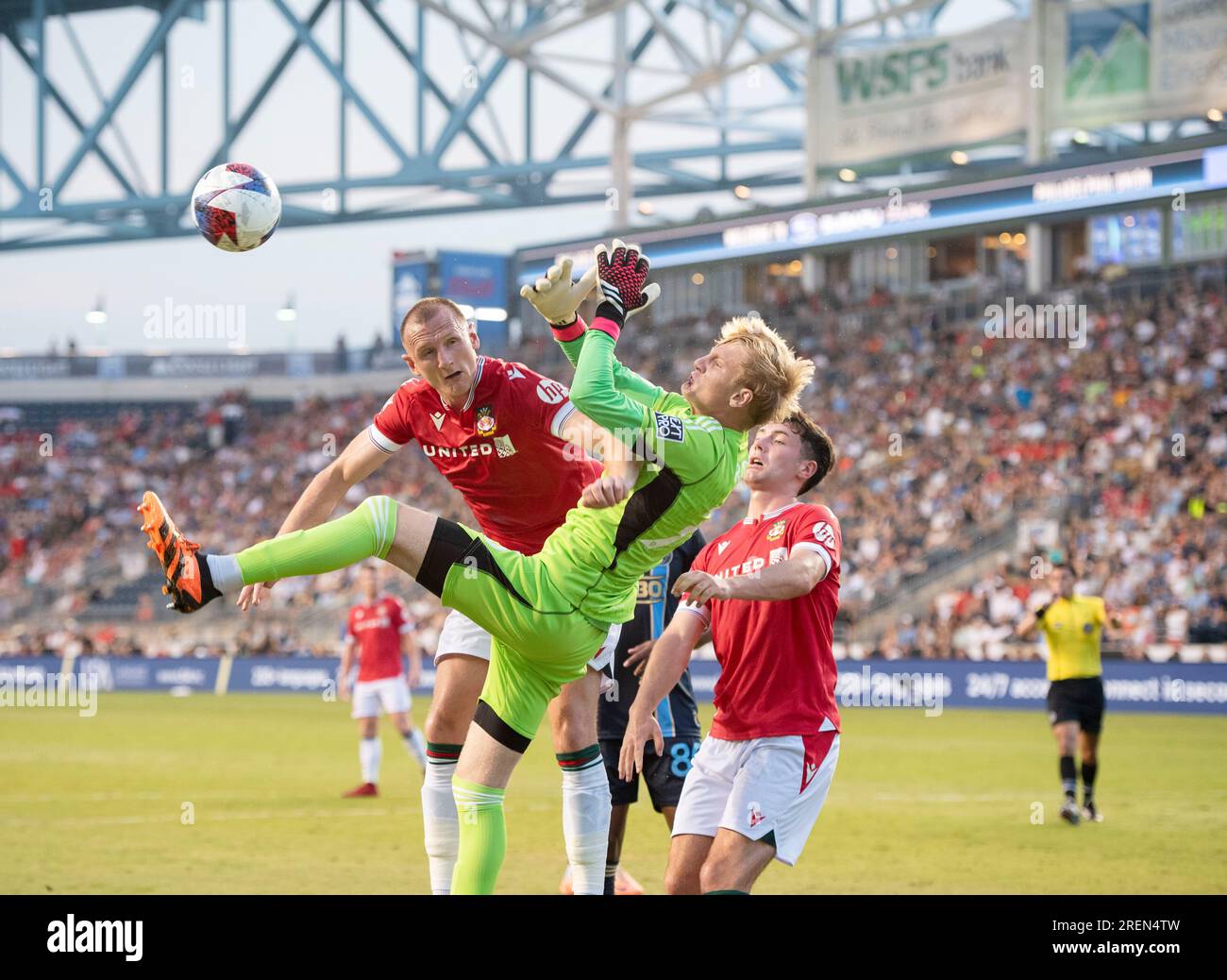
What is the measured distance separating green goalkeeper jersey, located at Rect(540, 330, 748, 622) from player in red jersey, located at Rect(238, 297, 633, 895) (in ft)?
2.22

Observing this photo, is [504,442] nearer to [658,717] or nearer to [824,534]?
[824,534]

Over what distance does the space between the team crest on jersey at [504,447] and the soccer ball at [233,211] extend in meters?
1.69

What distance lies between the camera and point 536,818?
43.3 ft

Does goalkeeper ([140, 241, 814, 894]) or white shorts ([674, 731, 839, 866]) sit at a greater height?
goalkeeper ([140, 241, 814, 894])

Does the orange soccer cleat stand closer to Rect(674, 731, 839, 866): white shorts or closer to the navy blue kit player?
Rect(674, 731, 839, 866): white shorts

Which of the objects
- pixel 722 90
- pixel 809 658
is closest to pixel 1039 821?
pixel 809 658

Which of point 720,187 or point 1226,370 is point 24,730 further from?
point 720,187

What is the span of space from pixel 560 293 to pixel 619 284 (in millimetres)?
291

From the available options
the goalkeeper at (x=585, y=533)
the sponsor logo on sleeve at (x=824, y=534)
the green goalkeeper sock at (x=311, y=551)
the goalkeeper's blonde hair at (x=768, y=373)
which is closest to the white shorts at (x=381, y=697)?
the goalkeeper at (x=585, y=533)

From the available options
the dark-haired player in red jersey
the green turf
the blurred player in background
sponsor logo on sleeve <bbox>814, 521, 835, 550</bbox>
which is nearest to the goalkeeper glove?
the dark-haired player in red jersey

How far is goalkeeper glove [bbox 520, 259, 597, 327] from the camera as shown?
6551mm

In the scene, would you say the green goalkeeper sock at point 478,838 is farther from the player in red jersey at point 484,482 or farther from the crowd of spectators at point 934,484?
the crowd of spectators at point 934,484
